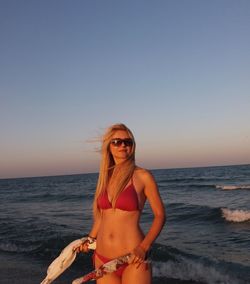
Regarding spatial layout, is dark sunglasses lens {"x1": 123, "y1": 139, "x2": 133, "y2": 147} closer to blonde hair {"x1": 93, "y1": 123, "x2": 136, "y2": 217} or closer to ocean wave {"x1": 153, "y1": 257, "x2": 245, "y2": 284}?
blonde hair {"x1": 93, "y1": 123, "x2": 136, "y2": 217}

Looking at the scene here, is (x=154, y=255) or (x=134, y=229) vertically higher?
(x=134, y=229)

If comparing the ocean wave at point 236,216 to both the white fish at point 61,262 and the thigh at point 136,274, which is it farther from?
the thigh at point 136,274

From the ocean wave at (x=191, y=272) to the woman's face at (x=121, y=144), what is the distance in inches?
225

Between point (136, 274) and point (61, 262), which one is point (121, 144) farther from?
point (61, 262)

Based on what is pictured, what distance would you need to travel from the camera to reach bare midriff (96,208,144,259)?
3.35 m

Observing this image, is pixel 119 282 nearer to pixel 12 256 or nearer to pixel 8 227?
pixel 12 256

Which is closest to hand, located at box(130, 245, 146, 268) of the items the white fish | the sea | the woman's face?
the white fish

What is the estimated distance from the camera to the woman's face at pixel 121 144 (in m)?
3.56

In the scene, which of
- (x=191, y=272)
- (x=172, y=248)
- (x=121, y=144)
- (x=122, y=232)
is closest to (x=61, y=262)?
(x=122, y=232)

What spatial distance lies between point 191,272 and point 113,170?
602cm

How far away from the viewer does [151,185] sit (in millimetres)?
3287

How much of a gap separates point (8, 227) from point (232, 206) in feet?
40.4

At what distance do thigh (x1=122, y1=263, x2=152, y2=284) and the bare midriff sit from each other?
0.17 m

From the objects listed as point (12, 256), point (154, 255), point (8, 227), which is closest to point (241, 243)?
point (154, 255)
